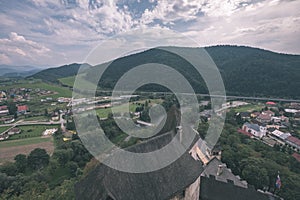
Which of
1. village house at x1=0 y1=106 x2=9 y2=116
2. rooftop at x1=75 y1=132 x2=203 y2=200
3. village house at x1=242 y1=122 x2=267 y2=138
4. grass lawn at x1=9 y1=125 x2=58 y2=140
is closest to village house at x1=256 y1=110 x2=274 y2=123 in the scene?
village house at x1=242 y1=122 x2=267 y2=138

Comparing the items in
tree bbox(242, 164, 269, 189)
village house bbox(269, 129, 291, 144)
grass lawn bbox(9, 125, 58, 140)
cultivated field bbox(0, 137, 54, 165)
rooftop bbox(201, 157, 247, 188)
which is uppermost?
rooftop bbox(201, 157, 247, 188)

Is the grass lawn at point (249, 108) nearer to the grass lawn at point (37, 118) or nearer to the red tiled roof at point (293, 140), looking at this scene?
the red tiled roof at point (293, 140)

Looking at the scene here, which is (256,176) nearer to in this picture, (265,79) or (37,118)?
(37,118)

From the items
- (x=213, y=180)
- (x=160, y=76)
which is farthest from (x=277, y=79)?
(x=213, y=180)

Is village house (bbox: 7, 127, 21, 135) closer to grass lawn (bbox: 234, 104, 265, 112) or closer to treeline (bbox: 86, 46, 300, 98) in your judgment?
treeline (bbox: 86, 46, 300, 98)

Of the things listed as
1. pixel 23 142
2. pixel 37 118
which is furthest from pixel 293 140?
pixel 37 118
